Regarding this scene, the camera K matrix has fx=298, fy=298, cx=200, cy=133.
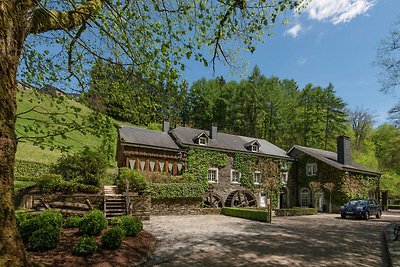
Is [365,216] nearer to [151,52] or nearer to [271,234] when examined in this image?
[271,234]

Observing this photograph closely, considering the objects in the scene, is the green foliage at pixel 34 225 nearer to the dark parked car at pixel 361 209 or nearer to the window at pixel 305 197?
the dark parked car at pixel 361 209

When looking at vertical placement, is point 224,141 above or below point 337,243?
above

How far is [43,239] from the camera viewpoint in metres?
8.23

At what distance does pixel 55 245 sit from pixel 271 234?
919 cm

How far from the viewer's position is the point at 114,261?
8070mm

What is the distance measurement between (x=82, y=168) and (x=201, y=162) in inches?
500

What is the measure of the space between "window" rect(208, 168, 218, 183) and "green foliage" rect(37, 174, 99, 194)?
13.9m

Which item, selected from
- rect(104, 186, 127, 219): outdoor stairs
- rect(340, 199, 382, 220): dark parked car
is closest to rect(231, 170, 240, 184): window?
rect(340, 199, 382, 220): dark parked car

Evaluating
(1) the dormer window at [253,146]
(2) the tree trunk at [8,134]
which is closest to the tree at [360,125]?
(1) the dormer window at [253,146]

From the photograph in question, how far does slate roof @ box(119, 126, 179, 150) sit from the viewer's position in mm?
25603

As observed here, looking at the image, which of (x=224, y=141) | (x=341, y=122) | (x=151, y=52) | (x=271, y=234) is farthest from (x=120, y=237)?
(x=341, y=122)

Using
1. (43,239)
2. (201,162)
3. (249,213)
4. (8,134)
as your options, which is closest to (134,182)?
(249,213)

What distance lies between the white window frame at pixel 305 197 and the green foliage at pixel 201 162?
11726 mm

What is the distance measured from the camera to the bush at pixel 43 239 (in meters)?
8.12
